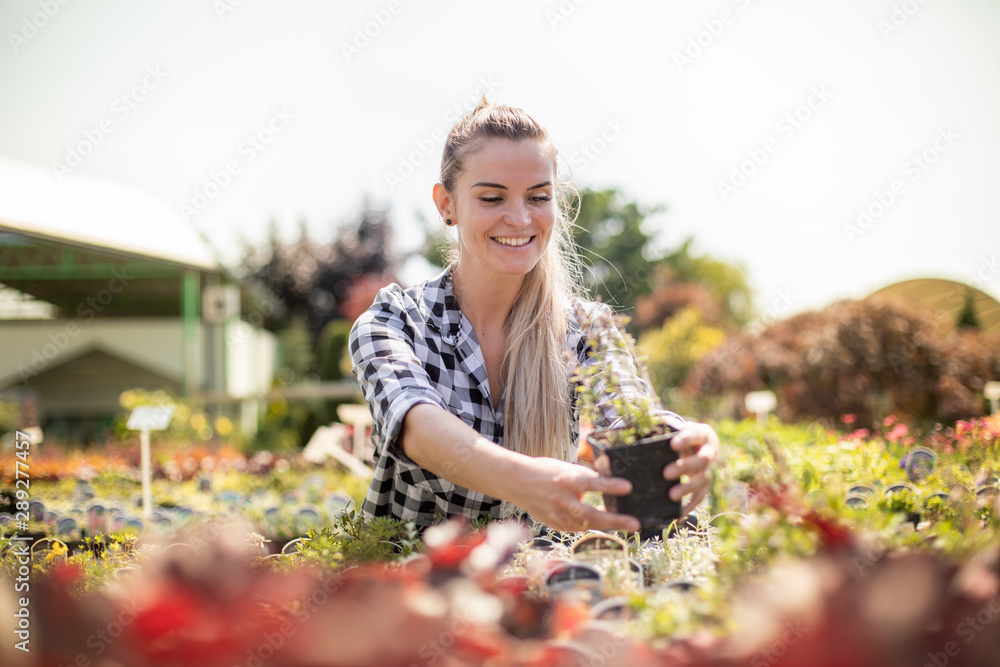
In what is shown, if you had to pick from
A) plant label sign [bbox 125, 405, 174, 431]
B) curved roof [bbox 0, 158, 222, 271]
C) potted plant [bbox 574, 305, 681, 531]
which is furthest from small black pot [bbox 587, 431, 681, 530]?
curved roof [bbox 0, 158, 222, 271]

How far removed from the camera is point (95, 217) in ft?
34.3

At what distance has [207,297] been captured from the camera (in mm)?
13992

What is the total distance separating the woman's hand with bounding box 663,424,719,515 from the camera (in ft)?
3.89

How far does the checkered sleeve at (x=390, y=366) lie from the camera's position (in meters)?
1.38

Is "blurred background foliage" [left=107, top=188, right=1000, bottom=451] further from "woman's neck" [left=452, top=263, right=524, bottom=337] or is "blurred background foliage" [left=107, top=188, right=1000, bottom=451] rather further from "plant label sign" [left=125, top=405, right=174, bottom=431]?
"plant label sign" [left=125, top=405, right=174, bottom=431]

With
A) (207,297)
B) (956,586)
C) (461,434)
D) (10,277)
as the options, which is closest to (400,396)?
(461,434)

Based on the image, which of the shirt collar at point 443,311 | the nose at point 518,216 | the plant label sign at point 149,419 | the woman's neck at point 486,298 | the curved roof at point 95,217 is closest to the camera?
the nose at point 518,216

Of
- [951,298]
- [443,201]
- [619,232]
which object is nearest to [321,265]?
[619,232]

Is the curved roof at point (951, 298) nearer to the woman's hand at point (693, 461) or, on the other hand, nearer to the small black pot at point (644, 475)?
the woman's hand at point (693, 461)

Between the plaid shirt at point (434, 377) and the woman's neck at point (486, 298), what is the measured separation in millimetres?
51

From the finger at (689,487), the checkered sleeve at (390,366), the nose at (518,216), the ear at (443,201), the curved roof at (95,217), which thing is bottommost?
the finger at (689,487)

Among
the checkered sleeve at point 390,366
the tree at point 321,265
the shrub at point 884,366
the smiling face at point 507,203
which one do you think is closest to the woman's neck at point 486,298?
the smiling face at point 507,203

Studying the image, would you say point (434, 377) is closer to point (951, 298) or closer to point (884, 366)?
point (884, 366)

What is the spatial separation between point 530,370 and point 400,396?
0.57m
